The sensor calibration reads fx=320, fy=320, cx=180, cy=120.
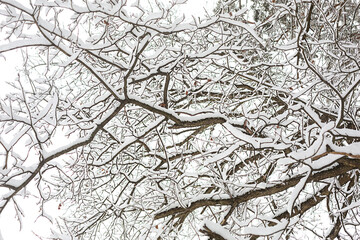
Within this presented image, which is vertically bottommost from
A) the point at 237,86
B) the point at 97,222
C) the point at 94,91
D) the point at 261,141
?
the point at 261,141

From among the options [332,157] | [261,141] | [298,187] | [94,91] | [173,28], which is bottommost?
[298,187]

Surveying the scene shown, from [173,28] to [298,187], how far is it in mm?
1665

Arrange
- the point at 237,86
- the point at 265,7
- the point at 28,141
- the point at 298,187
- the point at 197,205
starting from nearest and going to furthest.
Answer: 1. the point at 298,187
2. the point at 28,141
3. the point at 197,205
4. the point at 237,86
5. the point at 265,7

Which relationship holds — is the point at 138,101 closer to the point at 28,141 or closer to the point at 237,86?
the point at 28,141

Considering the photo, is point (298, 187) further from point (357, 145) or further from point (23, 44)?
point (23, 44)

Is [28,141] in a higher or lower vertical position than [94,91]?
lower

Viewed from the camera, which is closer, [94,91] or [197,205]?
[197,205]

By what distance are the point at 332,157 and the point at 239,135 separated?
0.85 meters

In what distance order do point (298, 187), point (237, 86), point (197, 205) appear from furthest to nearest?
point (237, 86)
point (197, 205)
point (298, 187)

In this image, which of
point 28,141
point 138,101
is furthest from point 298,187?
point 28,141

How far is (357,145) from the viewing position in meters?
2.44

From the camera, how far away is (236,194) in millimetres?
3164

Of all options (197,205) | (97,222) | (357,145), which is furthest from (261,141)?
(97,222)

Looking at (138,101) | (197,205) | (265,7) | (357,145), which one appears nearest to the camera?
(357,145)
